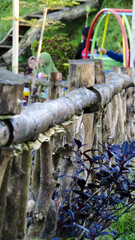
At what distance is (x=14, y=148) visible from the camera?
133 centimetres

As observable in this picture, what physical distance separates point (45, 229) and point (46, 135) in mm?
381

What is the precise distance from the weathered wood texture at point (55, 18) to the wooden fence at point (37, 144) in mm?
10718

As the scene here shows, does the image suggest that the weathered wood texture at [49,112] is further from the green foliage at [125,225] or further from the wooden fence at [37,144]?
the green foliage at [125,225]

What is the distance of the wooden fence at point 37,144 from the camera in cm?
125

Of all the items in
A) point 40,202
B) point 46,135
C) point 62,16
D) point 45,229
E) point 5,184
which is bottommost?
point 45,229

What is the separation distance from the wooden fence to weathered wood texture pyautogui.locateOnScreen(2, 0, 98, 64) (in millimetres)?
10718

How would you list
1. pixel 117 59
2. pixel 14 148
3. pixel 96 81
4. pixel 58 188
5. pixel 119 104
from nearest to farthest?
pixel 14 148, pixel 58 188, pixel 96 81, pixel 119 104, pixel 117 59

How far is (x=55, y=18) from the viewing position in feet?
43.9

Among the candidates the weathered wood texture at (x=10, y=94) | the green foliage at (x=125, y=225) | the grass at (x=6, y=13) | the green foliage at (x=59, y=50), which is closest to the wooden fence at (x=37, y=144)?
the weathered wood texture at (x=10, y=94)

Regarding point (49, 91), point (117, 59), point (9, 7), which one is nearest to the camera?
point (49, 91)

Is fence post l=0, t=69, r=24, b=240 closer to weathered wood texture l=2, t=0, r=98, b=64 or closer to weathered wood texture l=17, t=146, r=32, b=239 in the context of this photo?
weathered wood texture l=17, t=146, r=32, b=239

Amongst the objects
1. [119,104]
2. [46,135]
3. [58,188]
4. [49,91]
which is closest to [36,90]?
[49,91]

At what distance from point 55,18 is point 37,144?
1230 cm

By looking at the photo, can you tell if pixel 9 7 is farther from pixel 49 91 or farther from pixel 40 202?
pixel 40 202
